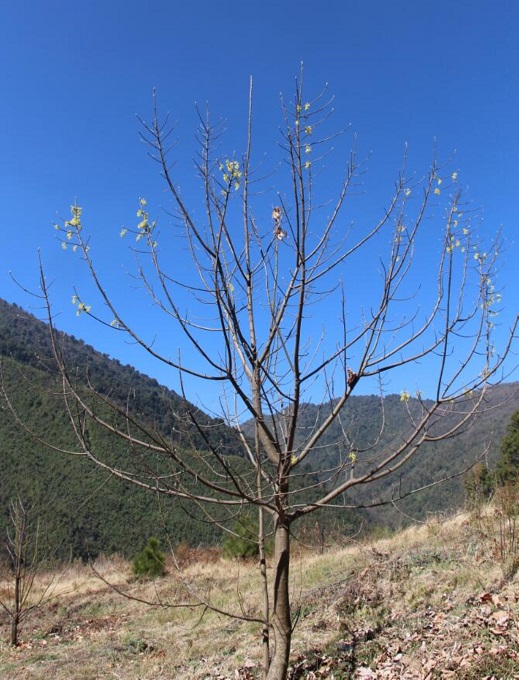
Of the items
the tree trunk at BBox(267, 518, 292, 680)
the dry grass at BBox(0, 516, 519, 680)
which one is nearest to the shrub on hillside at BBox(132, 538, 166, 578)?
the dry grass at BBox(0, 516, 519, 680)

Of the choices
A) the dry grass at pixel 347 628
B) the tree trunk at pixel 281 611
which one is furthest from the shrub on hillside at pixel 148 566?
the tree trunk at pixel 281 611

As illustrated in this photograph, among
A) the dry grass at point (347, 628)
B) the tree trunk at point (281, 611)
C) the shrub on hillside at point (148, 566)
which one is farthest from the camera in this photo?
the shrub on hillside at point (148, 566)

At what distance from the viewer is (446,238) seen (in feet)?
9.01

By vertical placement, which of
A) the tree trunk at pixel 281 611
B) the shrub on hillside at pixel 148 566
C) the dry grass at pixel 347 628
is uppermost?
the tree trunk at pixel 281 611

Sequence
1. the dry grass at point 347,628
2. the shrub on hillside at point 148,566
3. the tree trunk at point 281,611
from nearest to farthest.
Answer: the tree trunk at point 281,611 < the dry grass at point 347,628 < the shrub on hillside at point 148,566

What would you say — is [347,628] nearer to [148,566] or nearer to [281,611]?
[281,611]

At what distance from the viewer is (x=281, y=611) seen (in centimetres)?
256

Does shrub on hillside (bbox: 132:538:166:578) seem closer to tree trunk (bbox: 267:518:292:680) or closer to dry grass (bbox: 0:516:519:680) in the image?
dry grass (bbox: 0:516:519:680)

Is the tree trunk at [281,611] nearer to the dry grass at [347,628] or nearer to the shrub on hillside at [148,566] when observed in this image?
the dry grass at [347,628]

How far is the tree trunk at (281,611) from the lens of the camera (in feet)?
8.25

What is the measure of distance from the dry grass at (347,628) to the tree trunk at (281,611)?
1.31 feet

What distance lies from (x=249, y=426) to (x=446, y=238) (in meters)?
2.21

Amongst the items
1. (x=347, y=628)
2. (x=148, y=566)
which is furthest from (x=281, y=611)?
(x=148, y=566)

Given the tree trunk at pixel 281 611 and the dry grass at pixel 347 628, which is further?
the dry grass at pixel 347 628
